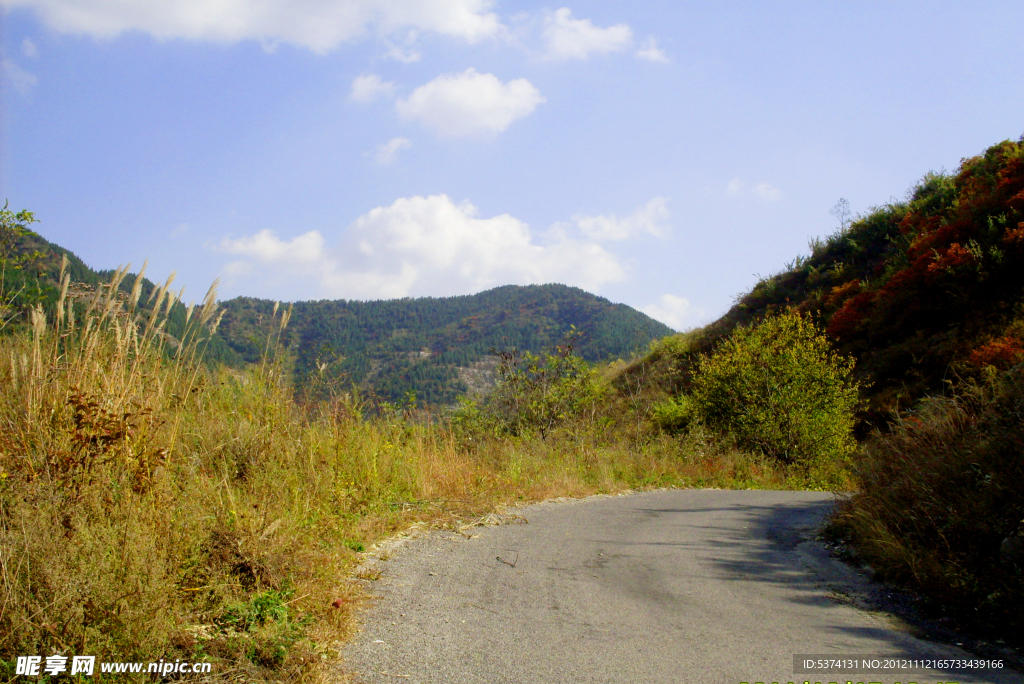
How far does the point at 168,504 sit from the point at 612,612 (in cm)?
341

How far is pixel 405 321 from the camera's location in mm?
110000

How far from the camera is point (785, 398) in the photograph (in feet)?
68.1

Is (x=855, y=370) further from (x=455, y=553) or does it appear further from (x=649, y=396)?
(x=455, y=553)

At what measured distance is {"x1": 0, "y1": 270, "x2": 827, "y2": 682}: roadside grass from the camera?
Answer: 3.05 m

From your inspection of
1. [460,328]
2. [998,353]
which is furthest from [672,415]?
[460,328]

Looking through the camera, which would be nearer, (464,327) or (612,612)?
(612,612)

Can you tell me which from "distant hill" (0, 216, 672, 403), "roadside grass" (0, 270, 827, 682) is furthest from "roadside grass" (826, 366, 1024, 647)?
"distant hill" (0, 216, 672, 403)

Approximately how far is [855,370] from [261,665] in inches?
1145

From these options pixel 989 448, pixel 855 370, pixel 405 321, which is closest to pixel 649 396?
pixel 855 370

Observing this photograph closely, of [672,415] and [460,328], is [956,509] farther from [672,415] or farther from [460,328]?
[460,328]

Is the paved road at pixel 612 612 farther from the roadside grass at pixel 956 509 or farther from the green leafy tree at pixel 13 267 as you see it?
the green leafy tree at pixel 13 267

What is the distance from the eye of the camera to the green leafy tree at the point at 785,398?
20109 millimetres

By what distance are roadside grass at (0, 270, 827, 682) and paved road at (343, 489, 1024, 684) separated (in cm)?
52

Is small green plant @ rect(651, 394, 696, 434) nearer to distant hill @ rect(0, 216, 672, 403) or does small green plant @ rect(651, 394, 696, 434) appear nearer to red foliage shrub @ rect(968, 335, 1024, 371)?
red foliage shrub @ rect(968, 335, 1024, 371)
